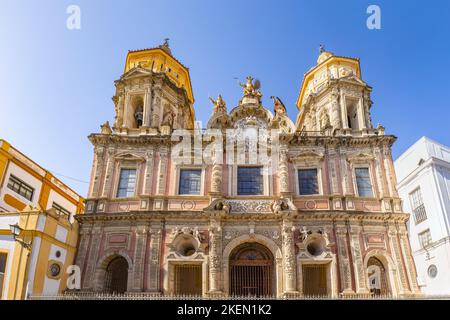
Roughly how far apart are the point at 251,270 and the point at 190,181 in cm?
662

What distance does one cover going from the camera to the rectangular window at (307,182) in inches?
838

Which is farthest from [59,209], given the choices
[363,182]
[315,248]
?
[363,182]

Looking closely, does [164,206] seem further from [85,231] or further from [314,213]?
[314,213]

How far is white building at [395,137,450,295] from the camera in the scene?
1911cm

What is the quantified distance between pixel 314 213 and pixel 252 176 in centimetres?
462

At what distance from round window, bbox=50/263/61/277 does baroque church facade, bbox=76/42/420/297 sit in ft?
3.84

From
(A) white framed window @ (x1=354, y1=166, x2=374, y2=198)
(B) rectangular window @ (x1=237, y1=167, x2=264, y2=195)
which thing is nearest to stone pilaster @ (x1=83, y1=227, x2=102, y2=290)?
(B) rectangular window @ (x1=237, y1=167, x2=264, y2=195)

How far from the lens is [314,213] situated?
19.7m

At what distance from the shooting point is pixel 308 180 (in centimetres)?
2169

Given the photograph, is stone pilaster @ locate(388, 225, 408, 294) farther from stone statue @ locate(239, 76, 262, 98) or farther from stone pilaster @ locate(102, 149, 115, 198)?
stone pilaster @ locate(102, 149, 115, 198)

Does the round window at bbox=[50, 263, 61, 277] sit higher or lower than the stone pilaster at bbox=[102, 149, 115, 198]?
lower

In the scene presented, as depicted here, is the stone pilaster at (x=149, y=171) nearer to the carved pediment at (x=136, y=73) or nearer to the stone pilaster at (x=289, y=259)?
the carved pediment at (x=136, y=73)

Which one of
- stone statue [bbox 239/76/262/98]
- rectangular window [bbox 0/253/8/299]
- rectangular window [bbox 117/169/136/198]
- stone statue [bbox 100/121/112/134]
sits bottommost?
rectangular window [bbox 0/253/8/299]

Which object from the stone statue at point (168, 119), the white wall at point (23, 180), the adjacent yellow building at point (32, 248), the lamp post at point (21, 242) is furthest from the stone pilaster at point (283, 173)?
the white wall at point (23, 180)
